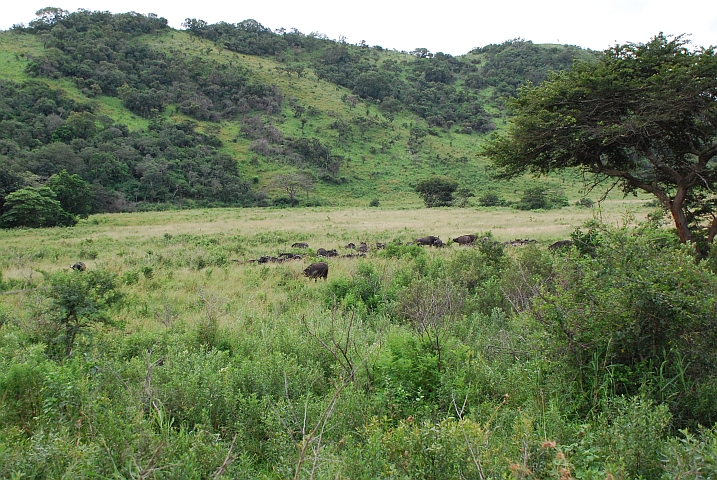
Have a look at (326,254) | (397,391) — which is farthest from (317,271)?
(397,391)

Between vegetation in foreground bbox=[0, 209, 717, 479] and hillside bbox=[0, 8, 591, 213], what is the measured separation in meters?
42.3

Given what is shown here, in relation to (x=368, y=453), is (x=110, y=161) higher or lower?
higher

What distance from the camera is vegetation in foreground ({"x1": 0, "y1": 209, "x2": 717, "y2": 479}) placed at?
99.6 inches

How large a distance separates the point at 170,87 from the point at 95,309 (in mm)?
101416

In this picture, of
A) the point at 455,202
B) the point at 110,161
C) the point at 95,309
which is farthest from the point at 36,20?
the point at 95,309

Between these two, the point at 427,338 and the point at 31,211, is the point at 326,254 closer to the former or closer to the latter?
the point at 427,338

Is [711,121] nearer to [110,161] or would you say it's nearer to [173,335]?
[173,335]

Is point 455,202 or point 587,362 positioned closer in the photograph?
point 587,362

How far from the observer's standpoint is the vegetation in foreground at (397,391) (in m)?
2.53

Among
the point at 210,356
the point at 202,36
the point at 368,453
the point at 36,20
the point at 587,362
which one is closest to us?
the point at 368,453

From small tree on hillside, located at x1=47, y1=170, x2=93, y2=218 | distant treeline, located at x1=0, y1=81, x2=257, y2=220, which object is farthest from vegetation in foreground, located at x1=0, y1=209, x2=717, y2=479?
distant treeline, located at x1=0, y1=81, x2=257, y2=220

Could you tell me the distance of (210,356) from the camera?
4.54m

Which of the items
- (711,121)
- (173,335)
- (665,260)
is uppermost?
(711,121)

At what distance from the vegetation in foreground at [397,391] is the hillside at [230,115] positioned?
1667 inches
